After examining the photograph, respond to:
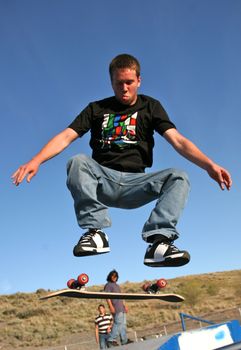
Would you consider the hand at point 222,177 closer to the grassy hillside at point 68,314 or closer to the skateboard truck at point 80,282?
the skateboard truck at point 80,282

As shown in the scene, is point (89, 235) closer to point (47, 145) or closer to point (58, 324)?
point (47, 145)

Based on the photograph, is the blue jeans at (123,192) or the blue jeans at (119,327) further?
the blue jeans at (119,327)

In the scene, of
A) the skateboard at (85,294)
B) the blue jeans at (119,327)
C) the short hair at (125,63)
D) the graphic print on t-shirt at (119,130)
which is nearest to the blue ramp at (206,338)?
the blue jeans at (119,327)

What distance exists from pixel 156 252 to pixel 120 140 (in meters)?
1.11

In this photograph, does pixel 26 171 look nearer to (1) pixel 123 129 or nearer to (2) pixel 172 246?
(1) pixel 123 129

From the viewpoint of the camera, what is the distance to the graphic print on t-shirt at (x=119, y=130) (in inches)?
165

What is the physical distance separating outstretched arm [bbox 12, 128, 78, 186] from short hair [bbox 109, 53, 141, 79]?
2.41 ft

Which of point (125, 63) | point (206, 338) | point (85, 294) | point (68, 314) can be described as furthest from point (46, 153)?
point (68, 314)

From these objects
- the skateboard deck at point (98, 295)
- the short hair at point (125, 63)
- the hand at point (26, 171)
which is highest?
the short hair at point (125, 63)

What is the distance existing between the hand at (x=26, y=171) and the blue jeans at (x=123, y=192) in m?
0.34

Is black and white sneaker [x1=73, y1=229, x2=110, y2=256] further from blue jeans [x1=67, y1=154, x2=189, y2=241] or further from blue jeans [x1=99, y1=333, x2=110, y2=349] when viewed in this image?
blue jeans [x1=99, y1=333, x2=110, y2=349]

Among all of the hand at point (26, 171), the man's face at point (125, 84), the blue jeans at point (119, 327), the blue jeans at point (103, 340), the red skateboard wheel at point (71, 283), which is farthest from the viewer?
the blue jeans at point (103, 340)

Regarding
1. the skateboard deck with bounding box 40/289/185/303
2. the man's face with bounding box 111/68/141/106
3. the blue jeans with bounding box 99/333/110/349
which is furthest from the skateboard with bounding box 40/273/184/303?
the blue jeans with bounding box 99/333/110/349

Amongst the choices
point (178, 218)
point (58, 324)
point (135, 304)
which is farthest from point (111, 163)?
point (135, 304)
